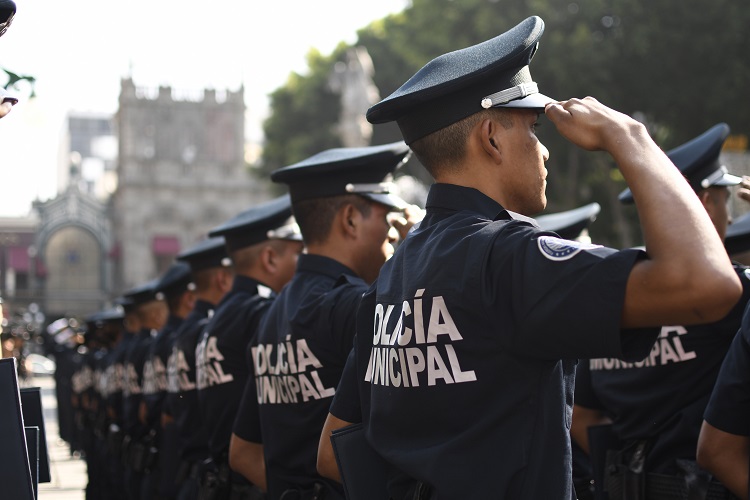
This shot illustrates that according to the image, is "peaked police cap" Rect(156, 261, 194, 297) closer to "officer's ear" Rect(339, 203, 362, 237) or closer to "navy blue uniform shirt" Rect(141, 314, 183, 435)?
"navy blue uniform shirt" Rect(141, 314, 183, 435)

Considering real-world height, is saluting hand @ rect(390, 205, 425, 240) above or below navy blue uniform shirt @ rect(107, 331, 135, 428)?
above

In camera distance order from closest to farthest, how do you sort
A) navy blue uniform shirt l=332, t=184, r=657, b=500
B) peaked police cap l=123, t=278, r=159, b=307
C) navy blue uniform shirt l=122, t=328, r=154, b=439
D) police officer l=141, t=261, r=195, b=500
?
navy blue uniform shirt l=332, t=184, r=657, b=500, police officer l=141, t=261, r=195, b=500, navy blue uniform shirt l=122, t=328, r=154, b=439, peaked police cap l=123, t=278, r=159, b=307

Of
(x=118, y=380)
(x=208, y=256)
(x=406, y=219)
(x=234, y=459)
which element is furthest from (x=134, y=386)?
(x=406, y=219)

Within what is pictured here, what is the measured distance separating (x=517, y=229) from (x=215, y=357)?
9.82 feet

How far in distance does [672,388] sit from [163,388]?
4381 mm

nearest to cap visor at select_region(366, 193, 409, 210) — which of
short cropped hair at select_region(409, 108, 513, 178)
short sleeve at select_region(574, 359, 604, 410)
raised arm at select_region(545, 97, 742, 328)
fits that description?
short sleeve at select_region(574, 359, 604, 410)

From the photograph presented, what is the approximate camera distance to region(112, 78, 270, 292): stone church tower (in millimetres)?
75312

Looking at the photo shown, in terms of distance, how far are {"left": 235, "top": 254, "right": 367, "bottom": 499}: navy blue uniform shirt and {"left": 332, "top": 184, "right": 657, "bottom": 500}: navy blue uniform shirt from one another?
1.13 metres

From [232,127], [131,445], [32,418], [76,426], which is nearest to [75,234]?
[232,127]

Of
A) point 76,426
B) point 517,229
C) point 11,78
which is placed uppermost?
point 11,78

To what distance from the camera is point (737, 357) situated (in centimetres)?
331

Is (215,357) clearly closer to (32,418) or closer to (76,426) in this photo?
(32,418)

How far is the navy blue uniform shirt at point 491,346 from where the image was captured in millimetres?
2324

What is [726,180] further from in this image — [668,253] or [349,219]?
[668,253]
